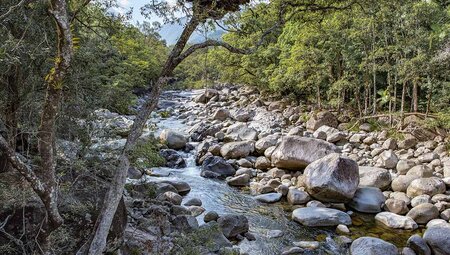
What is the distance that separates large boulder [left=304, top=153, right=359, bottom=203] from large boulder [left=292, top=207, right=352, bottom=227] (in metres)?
0.68

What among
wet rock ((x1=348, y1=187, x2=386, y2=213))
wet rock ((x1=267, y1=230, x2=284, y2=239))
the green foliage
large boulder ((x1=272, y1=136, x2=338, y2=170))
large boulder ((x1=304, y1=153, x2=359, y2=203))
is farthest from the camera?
large boulder ((x1=272, y1=136, x2=338, y2=170))

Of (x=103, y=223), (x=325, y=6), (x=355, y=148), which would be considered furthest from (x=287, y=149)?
(x=103, y=223)

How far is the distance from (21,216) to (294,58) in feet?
49.2

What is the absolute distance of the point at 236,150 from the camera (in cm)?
1424

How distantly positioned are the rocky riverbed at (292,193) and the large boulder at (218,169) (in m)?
0.04

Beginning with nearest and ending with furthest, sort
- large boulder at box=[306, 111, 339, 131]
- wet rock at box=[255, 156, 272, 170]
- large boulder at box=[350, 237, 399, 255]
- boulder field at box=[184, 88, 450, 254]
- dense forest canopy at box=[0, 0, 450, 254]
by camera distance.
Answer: dense forest canopy at box=[0, 0, 450, 254] → large boulder at box=[350, 237, 399, 255] → boulder field at box=[184, 88, 450, 254] → wet rock at box=[255, 156, 272, 170] → large boulder at box=[306, 111, 339, 131]

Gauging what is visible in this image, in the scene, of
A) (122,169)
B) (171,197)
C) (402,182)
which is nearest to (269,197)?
(171,197)

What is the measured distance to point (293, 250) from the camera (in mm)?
7328

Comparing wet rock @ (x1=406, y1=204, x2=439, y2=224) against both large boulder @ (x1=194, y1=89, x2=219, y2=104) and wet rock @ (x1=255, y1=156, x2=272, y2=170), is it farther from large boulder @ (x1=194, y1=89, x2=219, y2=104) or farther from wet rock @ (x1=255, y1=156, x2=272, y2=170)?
large boulder @ (x1=194, y1=89, x2=219, y2=104)

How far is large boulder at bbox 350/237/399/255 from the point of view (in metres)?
6.90

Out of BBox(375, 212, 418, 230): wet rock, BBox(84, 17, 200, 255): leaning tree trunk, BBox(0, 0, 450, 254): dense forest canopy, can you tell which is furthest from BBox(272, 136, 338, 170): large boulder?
BBox(84, 17, 200, 255): leaning tree trunk

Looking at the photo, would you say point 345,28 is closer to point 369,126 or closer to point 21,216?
point 369,126

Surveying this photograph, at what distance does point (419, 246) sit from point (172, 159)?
30.9ft

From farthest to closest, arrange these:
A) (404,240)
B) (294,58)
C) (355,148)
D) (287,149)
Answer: (294,58), (355,148), (287,149), (404,240)
